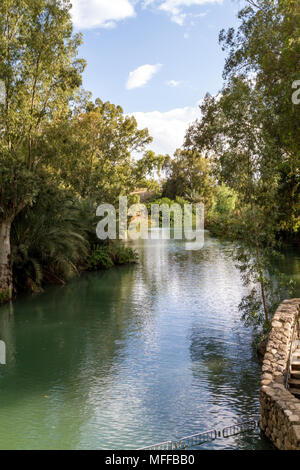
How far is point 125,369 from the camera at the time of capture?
8750mm

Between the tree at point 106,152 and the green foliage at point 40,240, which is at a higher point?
the tree at point 106,152

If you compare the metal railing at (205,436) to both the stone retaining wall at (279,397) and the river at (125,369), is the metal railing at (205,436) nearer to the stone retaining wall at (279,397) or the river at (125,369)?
the river at (125,369)

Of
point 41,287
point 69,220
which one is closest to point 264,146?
point 41,287

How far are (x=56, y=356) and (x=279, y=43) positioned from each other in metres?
8.02

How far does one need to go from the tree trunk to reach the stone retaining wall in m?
9.44

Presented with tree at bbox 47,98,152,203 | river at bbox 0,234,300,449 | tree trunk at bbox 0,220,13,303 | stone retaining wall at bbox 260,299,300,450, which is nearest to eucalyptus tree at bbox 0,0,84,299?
tree trunk at bbox 0,220,13,303

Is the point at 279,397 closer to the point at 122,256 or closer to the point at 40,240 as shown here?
the point at 40,240

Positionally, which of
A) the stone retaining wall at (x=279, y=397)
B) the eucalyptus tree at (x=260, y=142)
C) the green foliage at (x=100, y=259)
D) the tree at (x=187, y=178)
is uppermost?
the tree at (x=187, y=178)

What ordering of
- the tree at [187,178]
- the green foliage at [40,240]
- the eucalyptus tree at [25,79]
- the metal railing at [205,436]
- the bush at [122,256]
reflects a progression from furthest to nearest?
the tree at [187,178]
the bush at [122,256]
the green foliage at [40,240]
the eucalyptus tree at [25,79]
the metal railing at [205,436]

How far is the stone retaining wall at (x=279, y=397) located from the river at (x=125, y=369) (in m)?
0.42

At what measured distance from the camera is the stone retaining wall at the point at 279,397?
4.93 metres

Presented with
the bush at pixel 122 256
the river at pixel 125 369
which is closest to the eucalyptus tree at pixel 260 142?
the river at pixel 125 369

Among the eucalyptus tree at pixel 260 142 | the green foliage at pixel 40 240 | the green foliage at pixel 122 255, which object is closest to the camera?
the eucalyptus tree at pixel 260 142

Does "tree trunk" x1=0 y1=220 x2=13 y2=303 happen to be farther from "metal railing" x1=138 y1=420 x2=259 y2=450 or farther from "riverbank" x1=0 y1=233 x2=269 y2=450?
"metal railing" x1=138 y1=420 x2=259 y2=450
